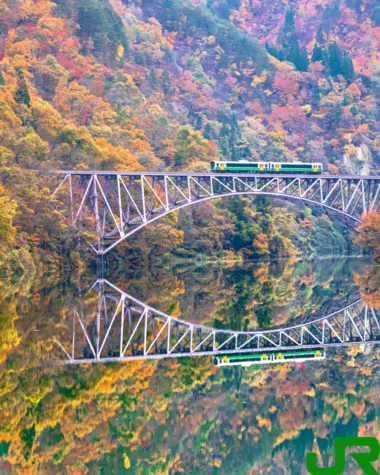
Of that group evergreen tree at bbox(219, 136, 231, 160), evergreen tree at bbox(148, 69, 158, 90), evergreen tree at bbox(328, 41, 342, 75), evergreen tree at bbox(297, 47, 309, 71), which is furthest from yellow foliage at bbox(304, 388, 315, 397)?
evergreen tree at bbox(297, 47, 309, 71)

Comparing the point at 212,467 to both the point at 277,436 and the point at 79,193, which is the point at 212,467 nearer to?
the point at 277,436

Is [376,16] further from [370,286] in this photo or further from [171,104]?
[370,286]

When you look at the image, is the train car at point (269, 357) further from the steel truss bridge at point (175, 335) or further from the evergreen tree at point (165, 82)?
the evergreen tree at point (165, 82)

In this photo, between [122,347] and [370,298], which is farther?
[370,298]

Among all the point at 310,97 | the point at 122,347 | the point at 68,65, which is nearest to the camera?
the point at 122,347

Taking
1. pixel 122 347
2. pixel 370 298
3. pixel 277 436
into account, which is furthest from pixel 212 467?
pixel 370 298

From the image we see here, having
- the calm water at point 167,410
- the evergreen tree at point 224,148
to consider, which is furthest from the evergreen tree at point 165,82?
the calm water at point 167,410
